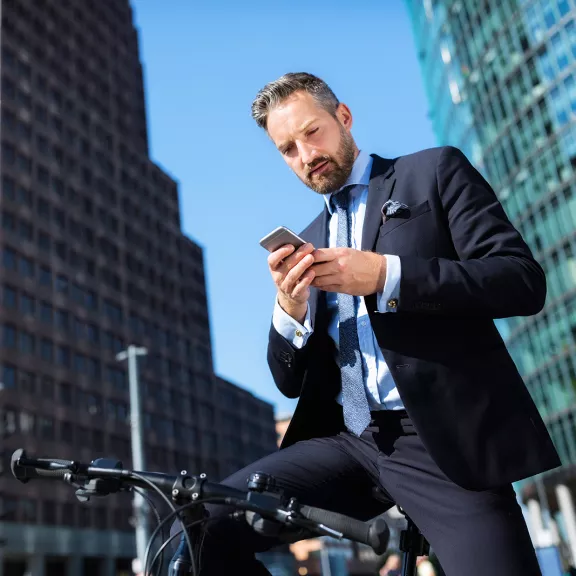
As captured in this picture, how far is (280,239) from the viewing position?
2.12m

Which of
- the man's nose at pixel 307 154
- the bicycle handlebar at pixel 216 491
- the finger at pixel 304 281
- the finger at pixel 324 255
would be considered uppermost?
the man's nose at pixel 307 154

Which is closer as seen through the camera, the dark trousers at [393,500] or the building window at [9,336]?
the dark trousers at [393,500]

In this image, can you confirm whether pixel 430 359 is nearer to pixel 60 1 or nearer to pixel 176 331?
pixel 176 331

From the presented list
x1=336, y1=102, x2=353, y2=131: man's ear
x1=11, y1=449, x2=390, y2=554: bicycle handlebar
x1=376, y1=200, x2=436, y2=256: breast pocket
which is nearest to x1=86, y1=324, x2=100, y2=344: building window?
x1=336, y1=102, x2=353, y2=131: man's ear

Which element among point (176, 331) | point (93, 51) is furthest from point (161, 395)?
point (93, 51)

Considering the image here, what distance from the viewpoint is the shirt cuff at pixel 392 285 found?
2.20m

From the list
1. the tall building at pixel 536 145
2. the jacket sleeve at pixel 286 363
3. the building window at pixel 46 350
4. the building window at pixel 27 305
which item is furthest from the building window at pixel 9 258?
the jacket sleeve at pixel 286 363

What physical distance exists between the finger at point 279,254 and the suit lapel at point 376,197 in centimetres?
41

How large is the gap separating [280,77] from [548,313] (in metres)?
47.6

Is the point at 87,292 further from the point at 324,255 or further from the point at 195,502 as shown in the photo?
the point at 195,502

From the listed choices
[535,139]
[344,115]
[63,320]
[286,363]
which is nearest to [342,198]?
[344,115]

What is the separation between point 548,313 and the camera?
47.6m

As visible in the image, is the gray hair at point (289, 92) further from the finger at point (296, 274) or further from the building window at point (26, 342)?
the building window at point (26, 342)

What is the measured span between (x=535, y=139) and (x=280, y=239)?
50321 mm
